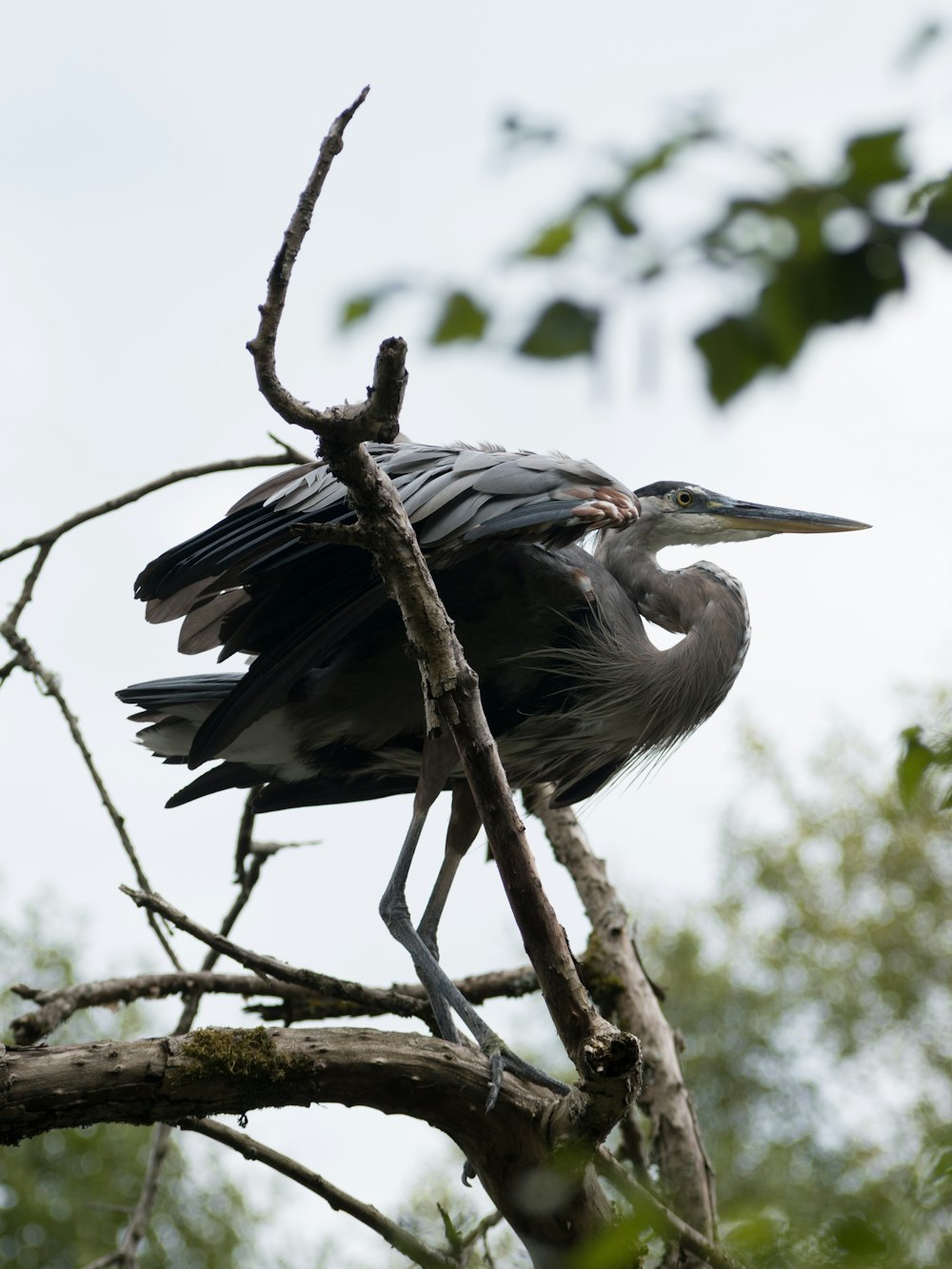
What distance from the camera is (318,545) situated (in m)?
3.62

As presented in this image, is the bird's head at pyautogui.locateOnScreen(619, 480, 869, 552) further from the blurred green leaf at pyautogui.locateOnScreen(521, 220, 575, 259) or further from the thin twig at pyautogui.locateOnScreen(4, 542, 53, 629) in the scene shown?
the blurred green leaf at pyautogui.locateOnScreen(521, 220, 575, 259)

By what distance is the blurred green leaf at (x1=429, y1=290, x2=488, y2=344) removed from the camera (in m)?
1.01

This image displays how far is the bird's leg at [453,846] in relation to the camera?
4.09 metres

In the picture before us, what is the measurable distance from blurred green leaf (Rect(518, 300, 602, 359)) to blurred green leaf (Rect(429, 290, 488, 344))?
49 mm

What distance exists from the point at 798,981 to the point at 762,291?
50.0 ft

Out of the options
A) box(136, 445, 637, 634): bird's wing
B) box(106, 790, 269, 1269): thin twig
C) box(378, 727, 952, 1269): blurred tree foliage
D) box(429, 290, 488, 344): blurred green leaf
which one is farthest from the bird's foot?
box(378, 727, 952, 1269): blurred tree foliage

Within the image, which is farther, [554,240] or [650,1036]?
[650,1036]

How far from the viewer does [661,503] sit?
515cm

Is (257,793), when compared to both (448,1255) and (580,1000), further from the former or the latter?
(580,1000)

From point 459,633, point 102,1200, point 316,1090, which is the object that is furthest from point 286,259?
point 102,1200

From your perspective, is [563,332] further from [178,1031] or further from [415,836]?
[178,1031]

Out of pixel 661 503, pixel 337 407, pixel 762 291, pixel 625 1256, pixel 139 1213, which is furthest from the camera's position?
pixel 661 503

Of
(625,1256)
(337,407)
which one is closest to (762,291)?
(625,1256)

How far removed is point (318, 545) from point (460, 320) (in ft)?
8.65
